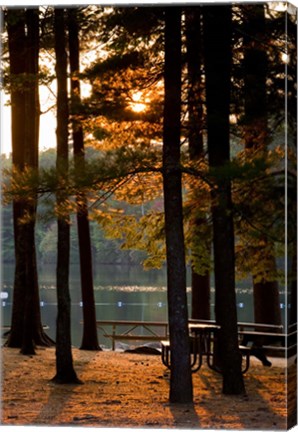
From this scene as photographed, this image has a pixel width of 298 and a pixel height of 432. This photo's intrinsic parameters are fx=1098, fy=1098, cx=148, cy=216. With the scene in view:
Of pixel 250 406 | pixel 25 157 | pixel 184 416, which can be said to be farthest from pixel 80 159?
pixel 250 406

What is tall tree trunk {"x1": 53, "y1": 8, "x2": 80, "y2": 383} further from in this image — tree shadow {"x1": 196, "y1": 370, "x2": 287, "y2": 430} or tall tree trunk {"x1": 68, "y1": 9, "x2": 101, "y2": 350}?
tree shadow {"x1": 196, "y1": 370, "x2": 287, "y2": 430}

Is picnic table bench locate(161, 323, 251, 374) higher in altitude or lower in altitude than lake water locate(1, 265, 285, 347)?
lower

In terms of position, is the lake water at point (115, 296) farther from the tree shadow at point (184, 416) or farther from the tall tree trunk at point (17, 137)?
the tree shadow at point (184, 416)

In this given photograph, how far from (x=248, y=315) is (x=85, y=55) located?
2290 millimetres

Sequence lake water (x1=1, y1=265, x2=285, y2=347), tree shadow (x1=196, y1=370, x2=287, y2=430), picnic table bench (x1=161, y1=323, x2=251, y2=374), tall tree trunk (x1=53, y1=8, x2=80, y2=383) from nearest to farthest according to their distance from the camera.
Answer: tree shadow (x1=196, y1=370, x2=287, y2=430)
lake water (x1=1, y1=265, x2=285, y2=347)
tall tree trunk (x1=53, y1=8, x2=80, y2=383)
picnic table bench (x1=161, y1=323, x2=251, y2=374)

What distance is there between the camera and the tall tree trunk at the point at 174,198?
26.9ft

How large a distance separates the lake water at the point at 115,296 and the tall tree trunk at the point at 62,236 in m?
0.05

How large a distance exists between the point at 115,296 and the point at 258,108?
1.76 meters

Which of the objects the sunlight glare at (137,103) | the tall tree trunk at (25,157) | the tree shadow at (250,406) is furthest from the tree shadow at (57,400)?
the sunlight glare at (137,103)

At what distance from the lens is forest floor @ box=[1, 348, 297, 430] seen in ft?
25.7

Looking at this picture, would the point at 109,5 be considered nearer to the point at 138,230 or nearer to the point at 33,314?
the point at 138,230

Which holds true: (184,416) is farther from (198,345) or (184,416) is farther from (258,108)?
(258,108)

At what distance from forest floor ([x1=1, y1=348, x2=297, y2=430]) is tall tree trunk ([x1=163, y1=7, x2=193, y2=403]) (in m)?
0.14

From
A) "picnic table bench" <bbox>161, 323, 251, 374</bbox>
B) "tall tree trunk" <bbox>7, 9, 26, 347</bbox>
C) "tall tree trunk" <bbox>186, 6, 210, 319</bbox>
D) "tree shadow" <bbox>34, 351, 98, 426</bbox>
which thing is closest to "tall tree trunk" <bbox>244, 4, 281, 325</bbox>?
"tall tree trunk" <bbox>186, 6, 210, 319</bbox>
